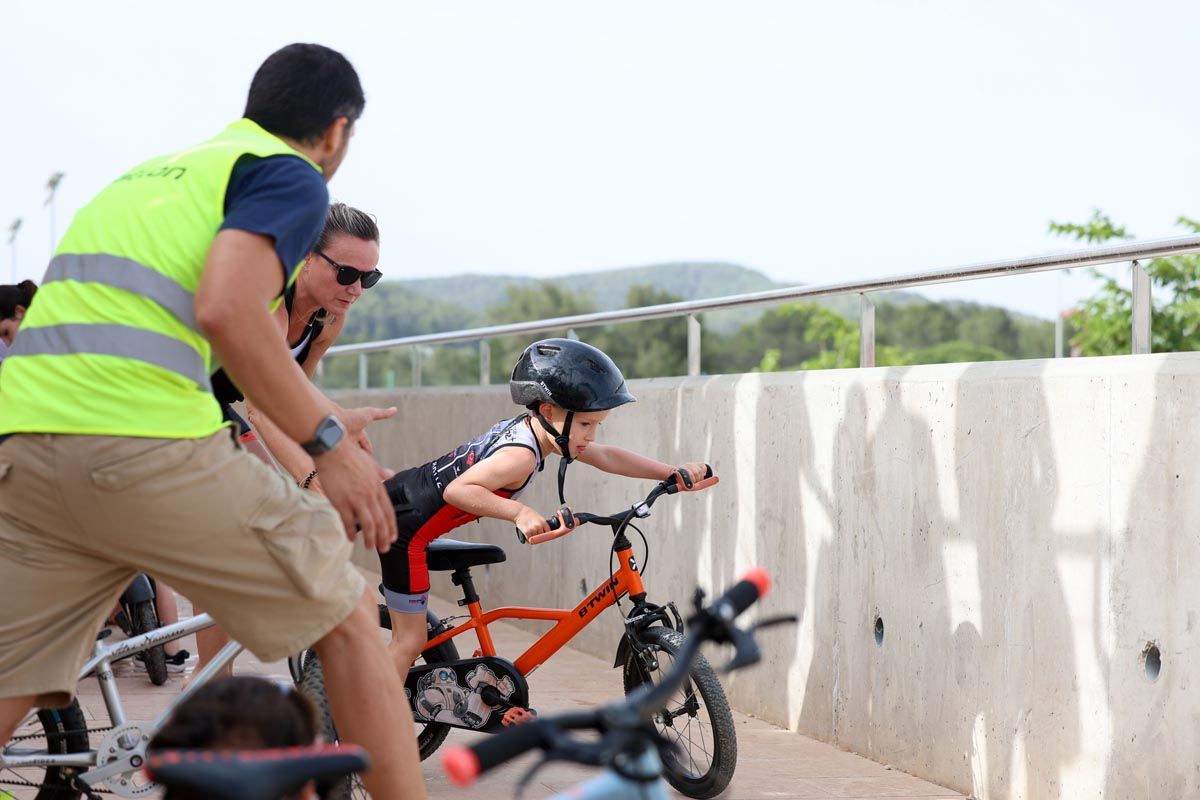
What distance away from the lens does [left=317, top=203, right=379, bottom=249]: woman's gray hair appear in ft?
16.0

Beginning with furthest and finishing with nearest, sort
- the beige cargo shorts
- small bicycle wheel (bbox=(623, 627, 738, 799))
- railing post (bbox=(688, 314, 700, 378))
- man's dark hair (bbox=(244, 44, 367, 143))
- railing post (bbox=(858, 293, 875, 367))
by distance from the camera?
railing post (bbox=(688, 314, 700, 378)) < railing post (bbox=(858, 293, 875, 367)) < small bicycle wheel (bbox=(623, 627, 738, 799)) < man's dark hair (bbox=(244, 44, 367, 143)) < the beige cargo shorts

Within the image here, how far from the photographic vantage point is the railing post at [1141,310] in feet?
15.5

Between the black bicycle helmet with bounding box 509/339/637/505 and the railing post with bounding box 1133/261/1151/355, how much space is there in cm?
167

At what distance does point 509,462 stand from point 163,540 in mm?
2481

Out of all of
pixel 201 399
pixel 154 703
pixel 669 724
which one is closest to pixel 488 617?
pixel 669 724

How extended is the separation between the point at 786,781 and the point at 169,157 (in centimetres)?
340

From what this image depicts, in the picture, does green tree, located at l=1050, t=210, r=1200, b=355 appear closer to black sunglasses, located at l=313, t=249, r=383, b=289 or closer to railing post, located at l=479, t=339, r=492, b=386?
railing post, located at l=479, t=339, r=492, b=386

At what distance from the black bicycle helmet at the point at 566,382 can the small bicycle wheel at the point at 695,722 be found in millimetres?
683

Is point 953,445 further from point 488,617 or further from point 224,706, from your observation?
point 224,706

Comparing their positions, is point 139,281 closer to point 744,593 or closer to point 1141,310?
point 744,593

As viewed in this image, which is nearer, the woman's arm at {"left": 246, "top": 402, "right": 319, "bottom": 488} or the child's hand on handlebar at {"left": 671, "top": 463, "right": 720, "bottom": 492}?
the woman's arm at {"left": 246, "top": 402, "right": 319, "bottom": 488}

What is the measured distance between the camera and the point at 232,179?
9.87 feet

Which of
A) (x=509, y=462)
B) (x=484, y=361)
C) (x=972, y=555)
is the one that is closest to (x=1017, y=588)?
(x=972, y=555)

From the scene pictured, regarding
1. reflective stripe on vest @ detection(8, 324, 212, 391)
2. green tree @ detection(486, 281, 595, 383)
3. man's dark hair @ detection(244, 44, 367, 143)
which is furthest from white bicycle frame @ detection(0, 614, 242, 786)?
green tree @ detection(486, 281, 595, 383)
